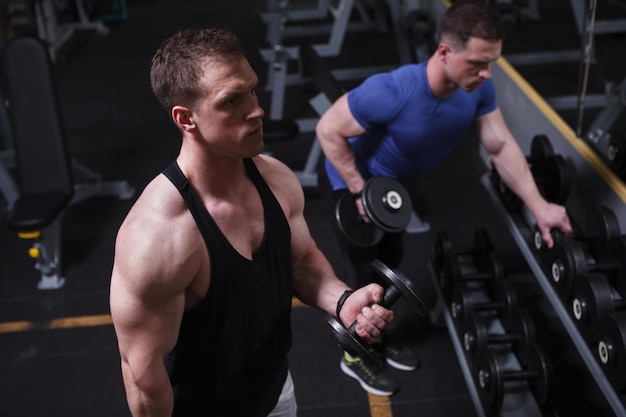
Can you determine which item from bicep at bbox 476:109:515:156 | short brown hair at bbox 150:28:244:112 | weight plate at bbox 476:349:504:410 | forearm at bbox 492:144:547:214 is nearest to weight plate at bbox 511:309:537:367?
weight plate at bbox 476:349:504:410

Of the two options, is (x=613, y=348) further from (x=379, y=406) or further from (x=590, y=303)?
(x=379, y=406)

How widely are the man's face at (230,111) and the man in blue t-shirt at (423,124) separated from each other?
3.46 feet

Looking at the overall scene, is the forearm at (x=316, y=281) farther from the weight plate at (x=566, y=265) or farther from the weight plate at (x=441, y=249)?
the weight plate at (x=441, y=249)

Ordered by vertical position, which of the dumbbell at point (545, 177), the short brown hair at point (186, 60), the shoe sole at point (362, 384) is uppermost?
the short brown hair at point (186, 60)

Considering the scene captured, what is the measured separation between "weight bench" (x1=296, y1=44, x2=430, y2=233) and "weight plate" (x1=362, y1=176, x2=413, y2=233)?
30.4 inches

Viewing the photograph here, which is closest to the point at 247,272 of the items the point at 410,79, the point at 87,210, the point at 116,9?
the point at 410,79

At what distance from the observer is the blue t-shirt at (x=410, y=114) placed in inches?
83.9

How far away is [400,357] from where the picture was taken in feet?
8.31

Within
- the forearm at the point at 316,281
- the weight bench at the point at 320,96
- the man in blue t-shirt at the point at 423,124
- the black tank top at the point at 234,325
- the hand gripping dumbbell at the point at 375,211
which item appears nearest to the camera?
the black tank top at the point at 234,325

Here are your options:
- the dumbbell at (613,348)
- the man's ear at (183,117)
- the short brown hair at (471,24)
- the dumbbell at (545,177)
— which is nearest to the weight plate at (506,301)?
Result: the dumbbell at (545,177)

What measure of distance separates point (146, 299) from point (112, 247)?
2402 millimetres

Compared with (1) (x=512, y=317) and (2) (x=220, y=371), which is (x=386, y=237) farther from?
(2) (x=220, y=371)

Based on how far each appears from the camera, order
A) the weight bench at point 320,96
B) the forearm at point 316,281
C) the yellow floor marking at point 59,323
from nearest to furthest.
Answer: the forearm at point 316,281
the yellow floor marking at point 59,323
the weight bench at point 320,96

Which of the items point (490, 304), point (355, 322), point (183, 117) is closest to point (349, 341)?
point (355, 322)
